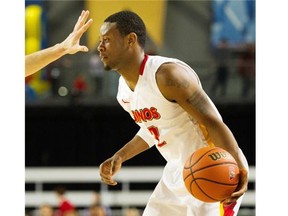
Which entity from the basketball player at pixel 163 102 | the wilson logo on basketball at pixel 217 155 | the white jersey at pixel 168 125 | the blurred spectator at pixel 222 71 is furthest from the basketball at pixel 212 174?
the blurred spectator at pixel 222 71

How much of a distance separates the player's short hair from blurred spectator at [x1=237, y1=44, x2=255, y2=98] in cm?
1233

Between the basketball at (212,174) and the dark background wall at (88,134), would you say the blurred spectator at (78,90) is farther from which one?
the basketball at (212,174)

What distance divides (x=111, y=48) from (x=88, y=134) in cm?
1244

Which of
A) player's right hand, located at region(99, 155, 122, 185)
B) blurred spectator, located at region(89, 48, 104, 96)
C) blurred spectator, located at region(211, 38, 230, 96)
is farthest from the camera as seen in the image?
blurred spectator, located at region(89, 48, 104, 96)

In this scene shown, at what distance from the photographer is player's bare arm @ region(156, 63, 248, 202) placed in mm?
4094

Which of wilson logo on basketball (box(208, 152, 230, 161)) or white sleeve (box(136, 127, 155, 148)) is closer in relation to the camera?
wilson logo on basketball (box(208, 152, 230, 161))

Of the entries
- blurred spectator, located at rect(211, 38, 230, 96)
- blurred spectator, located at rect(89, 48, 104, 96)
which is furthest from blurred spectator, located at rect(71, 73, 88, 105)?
blurred spectator, located at rect(211, 38, 230, 96)

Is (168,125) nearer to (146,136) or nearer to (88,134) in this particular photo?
(146,136)

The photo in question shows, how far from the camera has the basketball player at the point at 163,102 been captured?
4273mm

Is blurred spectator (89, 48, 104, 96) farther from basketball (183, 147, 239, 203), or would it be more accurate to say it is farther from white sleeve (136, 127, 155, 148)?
basketball (183, 147, 239, 203)
